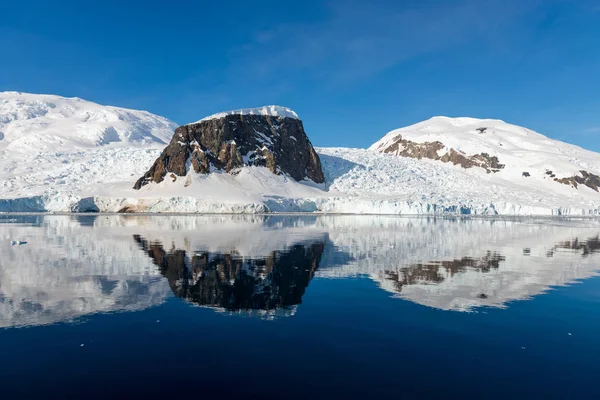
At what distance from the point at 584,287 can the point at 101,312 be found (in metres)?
13.4

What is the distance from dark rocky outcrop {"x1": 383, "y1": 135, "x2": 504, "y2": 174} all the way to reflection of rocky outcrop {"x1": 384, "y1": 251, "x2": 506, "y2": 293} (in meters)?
85.6

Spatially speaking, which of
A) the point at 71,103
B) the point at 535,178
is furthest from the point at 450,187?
the point at 71,103

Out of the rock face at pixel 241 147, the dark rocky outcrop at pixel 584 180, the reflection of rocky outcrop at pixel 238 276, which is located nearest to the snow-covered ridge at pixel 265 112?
the rock face at pixel 241 147

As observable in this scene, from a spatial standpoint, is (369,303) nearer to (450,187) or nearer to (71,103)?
(450,187)

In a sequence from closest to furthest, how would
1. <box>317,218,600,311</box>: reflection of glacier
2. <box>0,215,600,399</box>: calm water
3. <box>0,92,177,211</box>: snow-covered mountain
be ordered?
1. <box>0,215,600,399</box>: calm water
2. <box>317,218,600,311</box>: reflection of glacier
3. <box>0,92,177,211</box>: snow-covered mountain

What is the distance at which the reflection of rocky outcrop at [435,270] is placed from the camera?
1338 cm

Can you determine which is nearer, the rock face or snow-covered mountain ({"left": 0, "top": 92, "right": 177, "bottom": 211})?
snow-covered mountain ({"left": 0, "top": 92, "right": 177, "bottom": 211})

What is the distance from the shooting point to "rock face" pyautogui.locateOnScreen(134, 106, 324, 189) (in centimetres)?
7169

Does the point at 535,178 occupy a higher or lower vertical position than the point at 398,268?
higher

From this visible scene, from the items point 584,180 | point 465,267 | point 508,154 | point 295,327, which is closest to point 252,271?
point 295,327

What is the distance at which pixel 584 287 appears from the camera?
13016mm

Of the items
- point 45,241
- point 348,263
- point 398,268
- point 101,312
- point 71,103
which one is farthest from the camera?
point 71,103

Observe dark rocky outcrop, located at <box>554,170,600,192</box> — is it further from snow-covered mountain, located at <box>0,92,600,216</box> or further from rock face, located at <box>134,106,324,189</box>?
rock face, located at <box>134,106,324,189</box>

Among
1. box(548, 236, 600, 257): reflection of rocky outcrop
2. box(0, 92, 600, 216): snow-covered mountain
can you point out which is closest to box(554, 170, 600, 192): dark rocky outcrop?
box(0, 92, 600, 216): snow-covered mountain
